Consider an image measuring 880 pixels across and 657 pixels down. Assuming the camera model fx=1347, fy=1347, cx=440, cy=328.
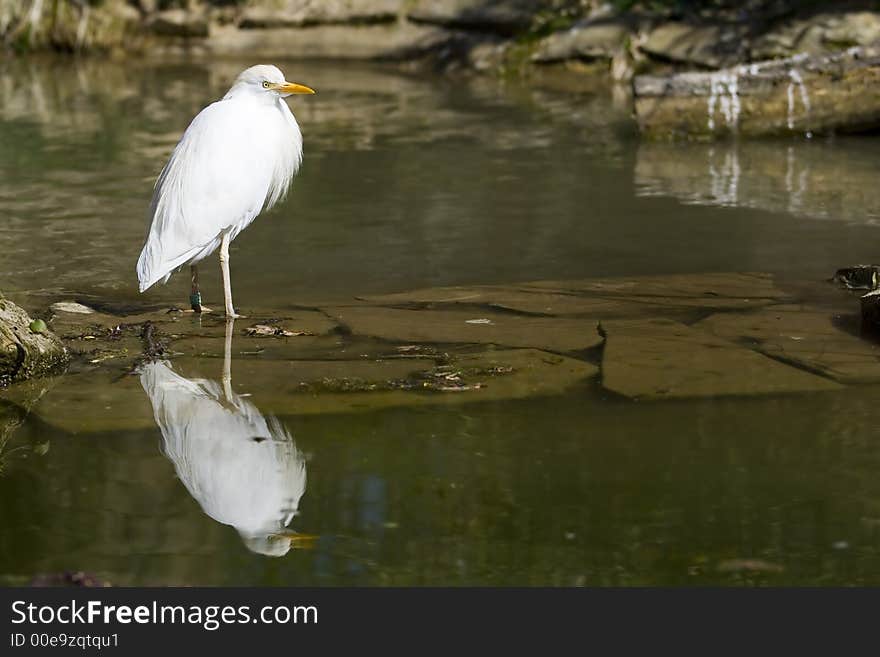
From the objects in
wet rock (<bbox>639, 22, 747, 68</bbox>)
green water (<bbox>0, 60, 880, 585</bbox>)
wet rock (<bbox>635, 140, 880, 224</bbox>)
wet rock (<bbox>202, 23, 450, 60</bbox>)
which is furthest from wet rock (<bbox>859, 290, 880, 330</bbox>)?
wet rock (<bbox>202, 23, 450, 60</bbox>)

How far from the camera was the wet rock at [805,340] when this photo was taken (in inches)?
231

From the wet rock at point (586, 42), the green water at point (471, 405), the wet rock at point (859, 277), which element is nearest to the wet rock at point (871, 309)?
the green water at point (471, 405)

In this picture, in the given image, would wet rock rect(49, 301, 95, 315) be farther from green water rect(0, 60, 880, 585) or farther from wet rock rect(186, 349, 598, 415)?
wet rock rect(186, 349, 598, 415)

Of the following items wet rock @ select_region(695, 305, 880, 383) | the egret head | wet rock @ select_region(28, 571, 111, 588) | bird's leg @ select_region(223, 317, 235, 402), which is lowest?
bird's leg @ select_region(223, 317, 235, 402)

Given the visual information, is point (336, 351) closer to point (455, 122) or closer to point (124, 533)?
point (124, 533)

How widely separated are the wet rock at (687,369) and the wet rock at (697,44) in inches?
415

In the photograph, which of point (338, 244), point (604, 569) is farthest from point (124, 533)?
point (338, 244)

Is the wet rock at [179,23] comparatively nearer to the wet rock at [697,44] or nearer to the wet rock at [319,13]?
the wet rock at [319,13]

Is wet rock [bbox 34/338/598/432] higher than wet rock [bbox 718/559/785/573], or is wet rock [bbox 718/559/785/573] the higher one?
wet rock [bbox 34/338/598/432]

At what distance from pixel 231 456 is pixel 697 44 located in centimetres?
1310

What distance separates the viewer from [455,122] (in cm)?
1420

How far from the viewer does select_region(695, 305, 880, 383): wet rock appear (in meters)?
5.88

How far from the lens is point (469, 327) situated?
6.59 meters

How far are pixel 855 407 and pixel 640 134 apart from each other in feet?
24.4
